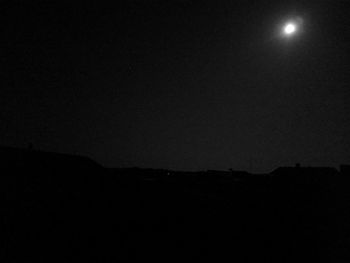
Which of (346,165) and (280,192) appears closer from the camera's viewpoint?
(280,192)

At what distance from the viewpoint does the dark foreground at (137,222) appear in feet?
26.3

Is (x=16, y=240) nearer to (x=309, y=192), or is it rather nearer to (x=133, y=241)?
(x=133, y=241)

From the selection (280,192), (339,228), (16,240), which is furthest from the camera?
(280,192)

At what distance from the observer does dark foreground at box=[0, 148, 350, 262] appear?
8.03 m

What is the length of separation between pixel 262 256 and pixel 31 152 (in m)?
9.61

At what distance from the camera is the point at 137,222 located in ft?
32.3

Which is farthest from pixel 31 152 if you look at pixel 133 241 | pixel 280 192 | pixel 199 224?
pixel 280 192

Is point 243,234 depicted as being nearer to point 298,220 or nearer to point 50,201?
point 298,220

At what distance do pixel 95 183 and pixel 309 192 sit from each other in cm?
1258

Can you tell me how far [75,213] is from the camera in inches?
354

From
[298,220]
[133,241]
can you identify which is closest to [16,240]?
[133,241]

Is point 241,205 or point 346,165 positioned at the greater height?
point 346,165

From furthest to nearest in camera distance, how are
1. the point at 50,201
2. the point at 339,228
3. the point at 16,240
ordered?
the point at 339,228, the point at 50,201, the point at 16,240

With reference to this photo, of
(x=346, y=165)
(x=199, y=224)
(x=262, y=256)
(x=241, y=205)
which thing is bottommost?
(x=262, y=256)
